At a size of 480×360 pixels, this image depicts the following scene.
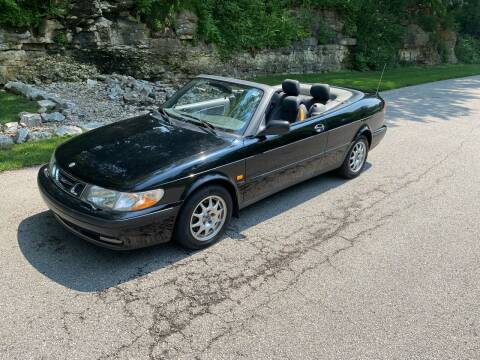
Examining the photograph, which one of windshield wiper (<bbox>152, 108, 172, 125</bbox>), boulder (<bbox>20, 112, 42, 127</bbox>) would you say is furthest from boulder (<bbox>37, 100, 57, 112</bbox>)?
windshield wiper (<bbox>152, 108, 172, 125</bbox>)

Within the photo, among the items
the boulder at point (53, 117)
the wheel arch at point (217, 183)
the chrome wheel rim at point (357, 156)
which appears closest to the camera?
the wheel arch at point (217, 183)

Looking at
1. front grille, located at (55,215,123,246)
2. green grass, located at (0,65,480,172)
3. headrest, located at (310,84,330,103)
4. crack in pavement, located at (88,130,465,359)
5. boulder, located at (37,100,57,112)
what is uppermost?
headrest, located at (310,84,330,103)

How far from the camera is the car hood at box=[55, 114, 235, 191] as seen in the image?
3670mm

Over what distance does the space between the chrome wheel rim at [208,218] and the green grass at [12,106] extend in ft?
18.3

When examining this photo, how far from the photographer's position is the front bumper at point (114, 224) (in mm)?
3471

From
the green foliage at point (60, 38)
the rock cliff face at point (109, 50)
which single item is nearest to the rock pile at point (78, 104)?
the rock cliff face at point (109, 50)

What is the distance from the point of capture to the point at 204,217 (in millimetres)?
4020

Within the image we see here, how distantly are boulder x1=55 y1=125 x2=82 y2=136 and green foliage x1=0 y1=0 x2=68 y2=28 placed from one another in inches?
185

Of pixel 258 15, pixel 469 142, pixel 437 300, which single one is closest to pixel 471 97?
pixel 469 142

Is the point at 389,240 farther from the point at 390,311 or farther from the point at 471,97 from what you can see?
the point at 471,97

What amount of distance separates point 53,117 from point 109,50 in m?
4.85

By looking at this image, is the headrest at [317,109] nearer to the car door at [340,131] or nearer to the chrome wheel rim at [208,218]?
the car door at [340,131]

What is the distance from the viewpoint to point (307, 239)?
4.39 meters

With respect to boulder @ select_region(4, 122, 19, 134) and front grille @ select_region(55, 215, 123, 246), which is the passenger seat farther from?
boulder @ select_region(4, 122, 19, 134)
